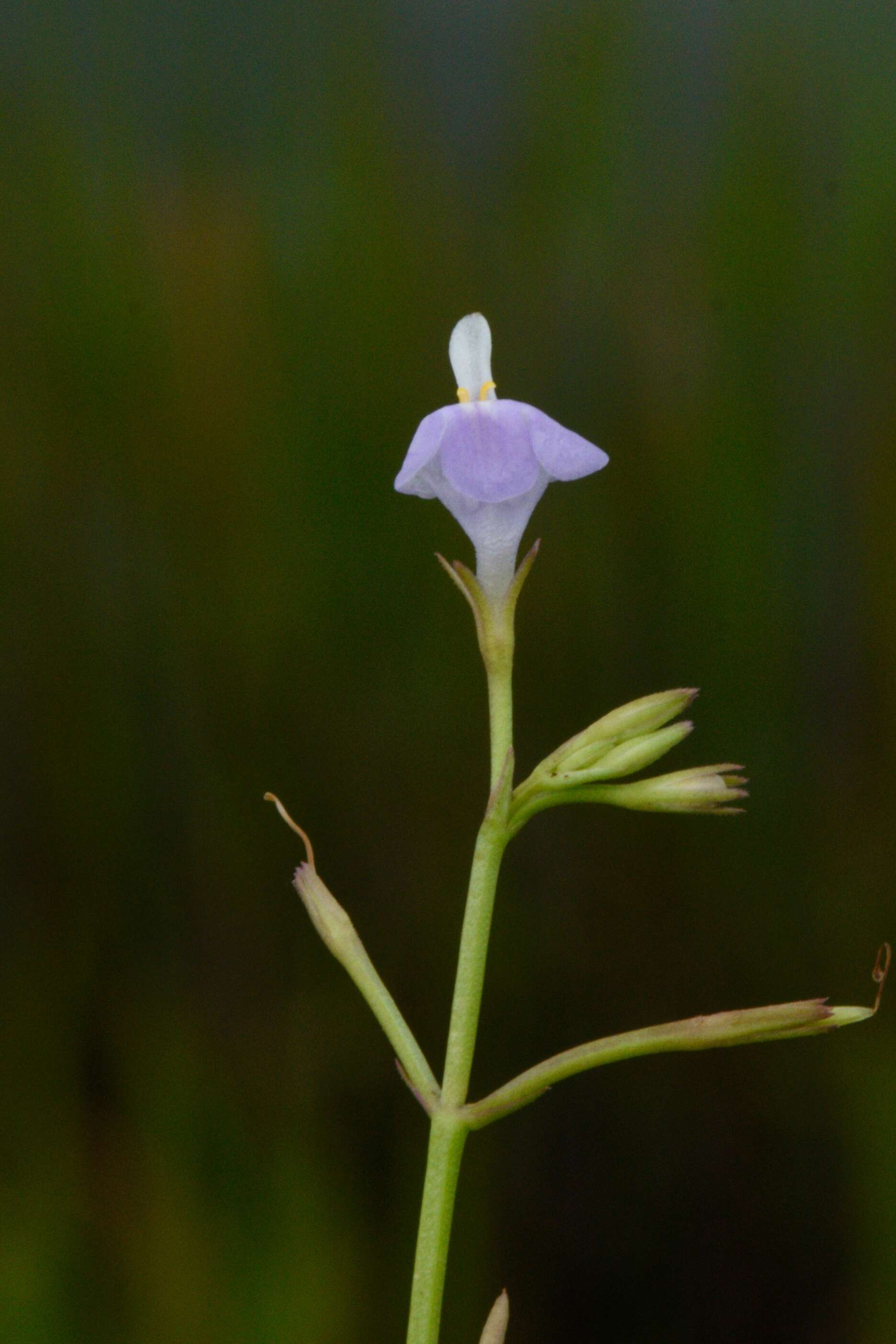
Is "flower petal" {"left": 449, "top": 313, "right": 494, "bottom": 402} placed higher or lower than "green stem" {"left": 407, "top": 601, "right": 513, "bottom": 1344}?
higher

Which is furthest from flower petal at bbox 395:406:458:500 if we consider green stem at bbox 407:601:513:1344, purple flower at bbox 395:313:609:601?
green stem at bbox 407:601:513:1344

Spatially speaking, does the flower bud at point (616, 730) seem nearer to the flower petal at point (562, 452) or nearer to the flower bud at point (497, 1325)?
the flower petal at point (562, 452)

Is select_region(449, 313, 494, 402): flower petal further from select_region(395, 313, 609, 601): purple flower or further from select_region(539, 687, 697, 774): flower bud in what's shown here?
select_region(539, 687, 697, 774): flower bud

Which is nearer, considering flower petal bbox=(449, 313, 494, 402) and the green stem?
the green stem

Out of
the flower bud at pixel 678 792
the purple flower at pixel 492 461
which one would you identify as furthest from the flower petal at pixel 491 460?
the flower bud at pixel 678 792

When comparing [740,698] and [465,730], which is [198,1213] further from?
[740,698]

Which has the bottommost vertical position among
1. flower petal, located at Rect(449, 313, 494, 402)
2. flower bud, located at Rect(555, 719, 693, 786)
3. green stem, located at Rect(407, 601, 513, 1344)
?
green stem, located at Rect(407, 601, 513, 1344)

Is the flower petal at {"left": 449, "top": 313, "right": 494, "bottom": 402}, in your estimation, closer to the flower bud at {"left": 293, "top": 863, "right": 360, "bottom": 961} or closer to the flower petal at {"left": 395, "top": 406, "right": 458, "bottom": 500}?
the flower petal at {"left": 395, "top": 406, "right": 458, "bottom": 500}

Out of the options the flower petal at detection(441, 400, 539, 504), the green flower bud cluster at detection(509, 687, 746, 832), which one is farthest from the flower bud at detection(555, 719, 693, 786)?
the flower petal at detection(441, 400, 539, 504)
